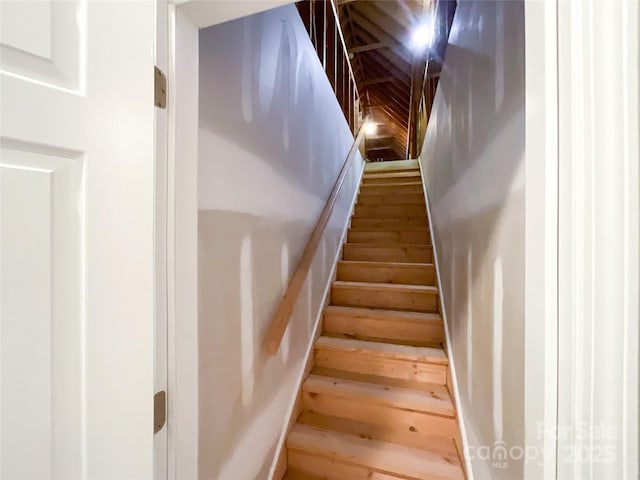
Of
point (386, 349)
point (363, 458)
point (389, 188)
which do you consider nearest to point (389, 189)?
point (389, 188)

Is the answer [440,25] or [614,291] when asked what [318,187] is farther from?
[614,291]

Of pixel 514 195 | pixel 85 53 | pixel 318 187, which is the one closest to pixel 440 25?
pixel 318 187

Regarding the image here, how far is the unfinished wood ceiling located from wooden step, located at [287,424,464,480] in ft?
15.7

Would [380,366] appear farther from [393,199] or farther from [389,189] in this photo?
[389,189]

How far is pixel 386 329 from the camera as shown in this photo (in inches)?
82.1

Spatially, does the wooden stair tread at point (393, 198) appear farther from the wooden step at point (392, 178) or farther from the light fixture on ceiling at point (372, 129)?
the light fixture on ceiling at point (372, 129)

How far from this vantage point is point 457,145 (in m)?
1.71

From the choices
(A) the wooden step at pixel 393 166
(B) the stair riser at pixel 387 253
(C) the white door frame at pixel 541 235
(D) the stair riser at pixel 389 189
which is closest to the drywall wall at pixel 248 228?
(C) the white door frame at pixel 541 235

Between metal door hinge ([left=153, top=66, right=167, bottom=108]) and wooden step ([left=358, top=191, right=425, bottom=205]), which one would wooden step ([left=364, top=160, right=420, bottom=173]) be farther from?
metal door hinge ([left=153, top=66, right=167, bottom=108])

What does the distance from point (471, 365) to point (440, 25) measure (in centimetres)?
286

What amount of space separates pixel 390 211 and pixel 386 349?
1990mm

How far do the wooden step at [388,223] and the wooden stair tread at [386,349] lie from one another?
1.46 metres

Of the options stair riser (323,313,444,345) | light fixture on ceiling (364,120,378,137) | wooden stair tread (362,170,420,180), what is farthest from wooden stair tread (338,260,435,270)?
light fixture on ceiling (364,120,378,137)

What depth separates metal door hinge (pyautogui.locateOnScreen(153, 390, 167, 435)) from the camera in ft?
1.98
